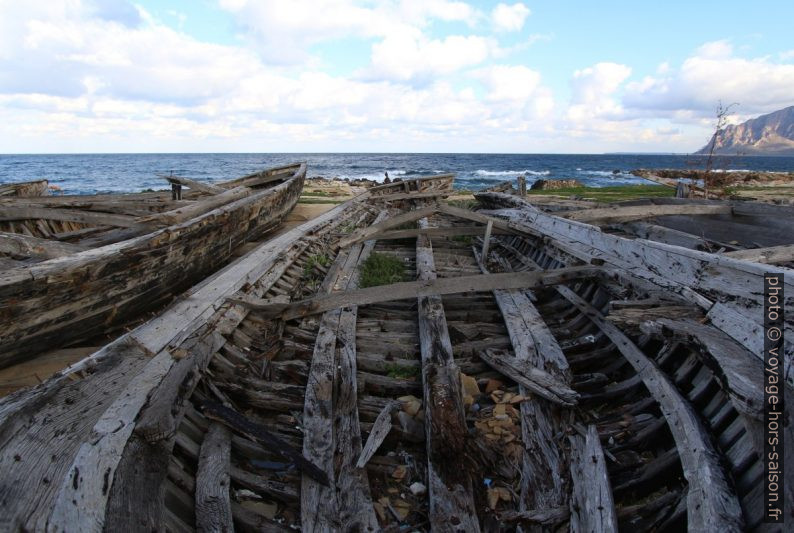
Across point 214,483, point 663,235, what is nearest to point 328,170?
A: point 663,235

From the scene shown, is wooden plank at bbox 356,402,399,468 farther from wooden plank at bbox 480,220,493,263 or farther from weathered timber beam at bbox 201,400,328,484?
wooden plank at bbox 480,220,493,263

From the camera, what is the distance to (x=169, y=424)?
213 centimetres

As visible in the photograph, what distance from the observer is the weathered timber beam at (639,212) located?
630 cm

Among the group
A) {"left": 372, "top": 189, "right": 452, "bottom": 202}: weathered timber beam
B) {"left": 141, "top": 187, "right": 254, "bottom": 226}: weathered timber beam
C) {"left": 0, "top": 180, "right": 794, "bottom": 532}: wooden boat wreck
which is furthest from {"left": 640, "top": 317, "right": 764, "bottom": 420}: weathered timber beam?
{"left": 372, "top": 189, "right": 452, "bottom": 202}: weathered timber beam

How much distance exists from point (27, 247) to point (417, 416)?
163 inches

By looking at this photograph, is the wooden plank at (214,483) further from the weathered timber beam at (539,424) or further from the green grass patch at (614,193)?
the green grass patch at (614,193)

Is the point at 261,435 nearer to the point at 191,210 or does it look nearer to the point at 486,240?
the point at 191,210

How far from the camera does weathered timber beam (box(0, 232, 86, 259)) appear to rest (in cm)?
405

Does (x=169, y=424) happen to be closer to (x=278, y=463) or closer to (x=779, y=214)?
(x=278, y=463)

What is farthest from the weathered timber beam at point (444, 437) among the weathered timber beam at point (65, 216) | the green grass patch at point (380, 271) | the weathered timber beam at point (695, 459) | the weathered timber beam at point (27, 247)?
the weathered timber beam at point (65, 216)

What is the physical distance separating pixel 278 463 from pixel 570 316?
3.22m

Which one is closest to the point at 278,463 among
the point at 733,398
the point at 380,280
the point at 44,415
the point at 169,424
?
the point at 169,424

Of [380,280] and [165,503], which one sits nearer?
[165,503]

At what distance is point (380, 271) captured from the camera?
582 cm
